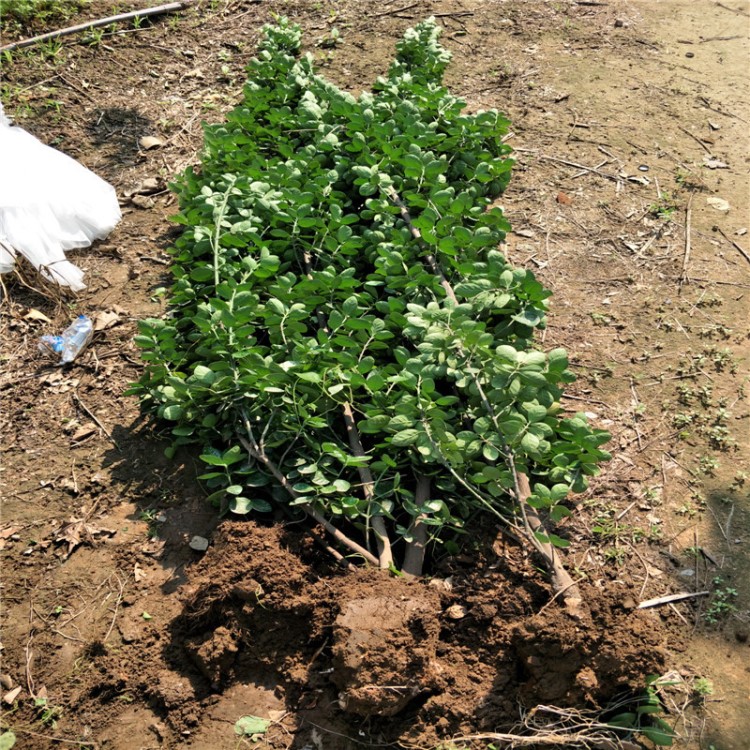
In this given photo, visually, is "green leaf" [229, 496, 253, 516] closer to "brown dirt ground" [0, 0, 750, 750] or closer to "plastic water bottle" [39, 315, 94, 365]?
"brown dirt ground" [0, 0, 750, 750]

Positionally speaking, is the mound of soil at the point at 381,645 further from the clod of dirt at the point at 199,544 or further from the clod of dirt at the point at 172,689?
the clod of dirt at the point at 199,544

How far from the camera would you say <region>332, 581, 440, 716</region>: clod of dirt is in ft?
7.49

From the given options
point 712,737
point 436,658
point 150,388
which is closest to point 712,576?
point 712,737

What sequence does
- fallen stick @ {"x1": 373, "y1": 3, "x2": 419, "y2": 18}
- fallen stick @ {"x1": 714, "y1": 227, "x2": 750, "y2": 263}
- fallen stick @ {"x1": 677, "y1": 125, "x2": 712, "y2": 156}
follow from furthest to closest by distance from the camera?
fallen stick @ {"x1": 373, "y1": 3, "x2": 419, "y2": 18}, fallen stick @ {"x1": 677, "y1": 125, "x2": 712, "y2": 156}, fallen stick @ {"x1": 714, "y1": 227, "x2": 750, "y2": 263}

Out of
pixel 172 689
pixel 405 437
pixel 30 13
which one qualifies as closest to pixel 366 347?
pixel 405 437

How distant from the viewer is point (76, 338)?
378 cm

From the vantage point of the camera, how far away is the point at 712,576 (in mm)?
2721

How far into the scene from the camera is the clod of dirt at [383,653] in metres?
2.28

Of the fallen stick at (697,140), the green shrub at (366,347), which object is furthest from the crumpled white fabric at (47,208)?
the fallen stick at (697,140)

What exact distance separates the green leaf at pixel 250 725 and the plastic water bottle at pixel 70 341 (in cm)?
203

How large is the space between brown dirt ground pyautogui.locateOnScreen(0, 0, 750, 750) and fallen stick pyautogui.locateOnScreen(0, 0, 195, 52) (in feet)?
2.86

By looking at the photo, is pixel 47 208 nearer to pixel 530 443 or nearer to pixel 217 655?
pixel 217 655

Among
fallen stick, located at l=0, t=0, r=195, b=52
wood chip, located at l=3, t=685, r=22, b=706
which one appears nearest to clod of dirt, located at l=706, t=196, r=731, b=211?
wood chip, located at l=3, t=685, r=22, b=706

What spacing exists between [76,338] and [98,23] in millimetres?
3551
